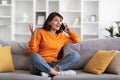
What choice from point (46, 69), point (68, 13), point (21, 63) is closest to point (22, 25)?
point (68, 13)

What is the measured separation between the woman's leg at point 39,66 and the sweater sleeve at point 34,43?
0.48ft

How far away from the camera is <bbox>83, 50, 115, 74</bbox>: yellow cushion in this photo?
2824mm

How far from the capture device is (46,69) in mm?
2789

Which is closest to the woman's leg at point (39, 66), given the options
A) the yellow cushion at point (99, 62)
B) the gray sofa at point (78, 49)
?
the gray sofa at point (78, 49)

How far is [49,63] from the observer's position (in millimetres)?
3023

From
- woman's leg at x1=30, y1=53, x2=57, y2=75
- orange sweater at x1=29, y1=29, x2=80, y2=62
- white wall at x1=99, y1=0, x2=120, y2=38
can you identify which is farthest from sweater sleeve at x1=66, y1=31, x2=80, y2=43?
white wall at x1=99, y1=0, x2=120, y2=38

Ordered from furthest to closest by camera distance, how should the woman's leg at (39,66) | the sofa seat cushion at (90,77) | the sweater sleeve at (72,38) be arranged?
the sweater sleeve at (72,38) < the woman's leg at (39,66) < the sofa seat cushion at (90,77)

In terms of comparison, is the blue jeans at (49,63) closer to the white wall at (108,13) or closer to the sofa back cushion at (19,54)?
the sofa back cushion at (19,54)

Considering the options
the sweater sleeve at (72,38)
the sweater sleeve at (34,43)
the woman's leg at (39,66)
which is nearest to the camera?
the woman's leg at (39,66)

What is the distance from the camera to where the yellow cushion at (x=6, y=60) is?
9.71ft

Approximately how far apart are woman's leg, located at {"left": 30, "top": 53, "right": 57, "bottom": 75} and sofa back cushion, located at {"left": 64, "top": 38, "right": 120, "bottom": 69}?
42 cm

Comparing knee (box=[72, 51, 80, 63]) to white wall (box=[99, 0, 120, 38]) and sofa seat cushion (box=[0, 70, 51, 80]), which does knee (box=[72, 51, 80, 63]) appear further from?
white wall (box=[99, 0, 120, 38])

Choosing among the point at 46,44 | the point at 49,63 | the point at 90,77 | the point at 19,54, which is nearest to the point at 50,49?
the point at 46,44

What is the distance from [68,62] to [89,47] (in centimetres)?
40
